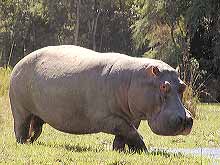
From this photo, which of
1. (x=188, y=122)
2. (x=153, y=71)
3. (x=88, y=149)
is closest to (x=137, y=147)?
(x=88, y=149)

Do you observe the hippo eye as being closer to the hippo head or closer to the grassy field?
the hippo head

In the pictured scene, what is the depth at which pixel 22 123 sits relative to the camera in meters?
7.77

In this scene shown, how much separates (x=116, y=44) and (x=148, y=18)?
1728 centimetres

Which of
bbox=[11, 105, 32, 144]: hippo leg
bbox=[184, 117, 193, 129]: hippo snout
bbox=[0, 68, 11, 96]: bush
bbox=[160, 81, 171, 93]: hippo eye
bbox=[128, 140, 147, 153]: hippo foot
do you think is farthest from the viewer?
bbox=[0, 68, 11, 96]: bush

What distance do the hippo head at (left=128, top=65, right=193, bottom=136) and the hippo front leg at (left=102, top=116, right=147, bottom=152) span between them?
0.57 ft

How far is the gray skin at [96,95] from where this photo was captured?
21.1 feet

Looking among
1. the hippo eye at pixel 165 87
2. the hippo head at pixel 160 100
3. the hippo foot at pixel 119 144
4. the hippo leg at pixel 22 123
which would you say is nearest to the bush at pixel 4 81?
the hippo leg at pixel 22 123

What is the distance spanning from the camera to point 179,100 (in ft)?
20.9

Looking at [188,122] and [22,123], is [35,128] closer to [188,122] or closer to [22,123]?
[22,123]

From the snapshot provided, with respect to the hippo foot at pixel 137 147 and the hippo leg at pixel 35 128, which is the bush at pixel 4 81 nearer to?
the hippo leg at pixel 35 128

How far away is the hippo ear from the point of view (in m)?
6.50

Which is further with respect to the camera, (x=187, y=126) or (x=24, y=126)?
(x=24, y=126)

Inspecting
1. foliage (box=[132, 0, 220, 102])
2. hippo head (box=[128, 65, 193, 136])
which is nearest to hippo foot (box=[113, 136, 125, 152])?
hippo head (box=[128, 65, 193, 136])

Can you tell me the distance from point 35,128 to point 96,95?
1.40 metres
